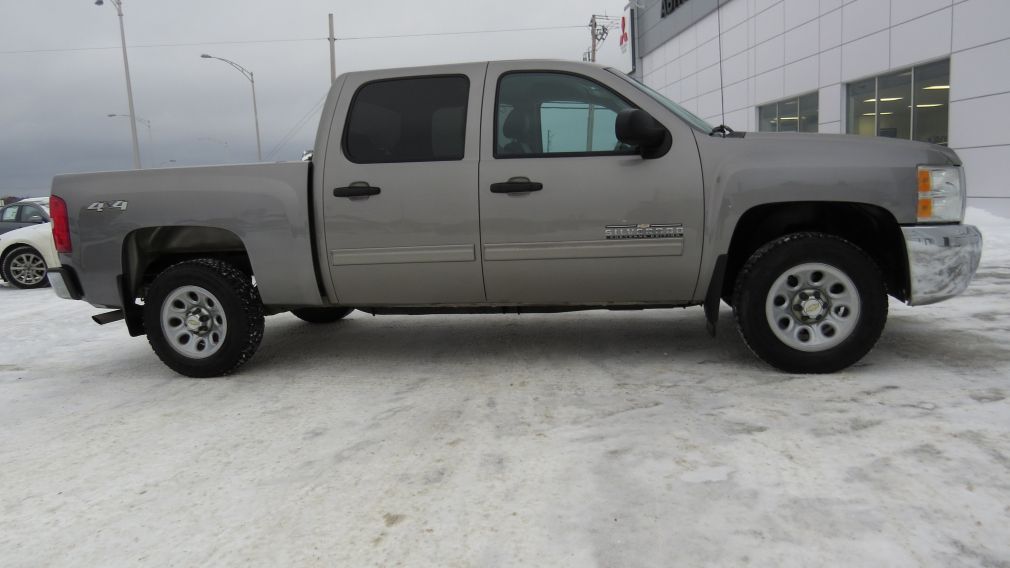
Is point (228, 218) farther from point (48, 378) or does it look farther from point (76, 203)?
point (48, 378)

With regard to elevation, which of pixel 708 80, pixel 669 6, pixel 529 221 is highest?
pixel 669 6

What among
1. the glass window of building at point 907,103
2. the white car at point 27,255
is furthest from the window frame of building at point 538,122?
the glass window of building at point 907,103

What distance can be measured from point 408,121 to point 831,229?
114 inches

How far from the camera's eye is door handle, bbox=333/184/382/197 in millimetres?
4344

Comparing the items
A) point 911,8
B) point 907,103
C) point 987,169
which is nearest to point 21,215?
point 907,103

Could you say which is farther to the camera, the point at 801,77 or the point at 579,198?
the point at 801,77

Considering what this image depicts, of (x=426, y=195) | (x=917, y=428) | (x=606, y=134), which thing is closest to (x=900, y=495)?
(x=917, y=428)

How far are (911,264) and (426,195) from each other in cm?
293

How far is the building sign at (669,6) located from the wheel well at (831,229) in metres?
27.0

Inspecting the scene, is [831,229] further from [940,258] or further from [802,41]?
[802,41]

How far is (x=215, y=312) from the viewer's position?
4637 mm

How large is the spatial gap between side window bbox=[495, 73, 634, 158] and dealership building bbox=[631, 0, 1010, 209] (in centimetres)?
320

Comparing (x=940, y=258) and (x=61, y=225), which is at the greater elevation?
(x=61, y=225)

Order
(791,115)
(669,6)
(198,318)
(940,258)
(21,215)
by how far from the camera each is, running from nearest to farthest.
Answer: (940,258), (198,318), (21,215), (791,115), (669,6)
